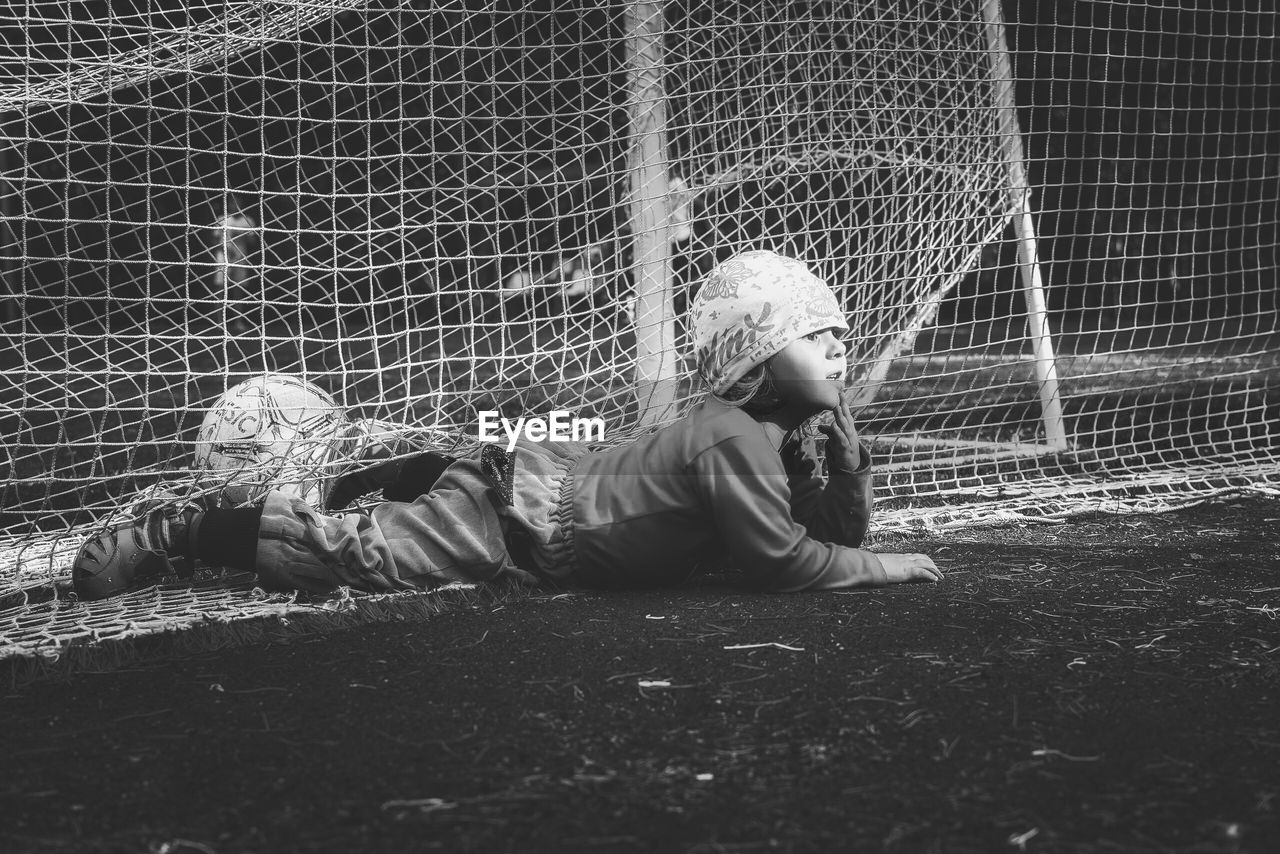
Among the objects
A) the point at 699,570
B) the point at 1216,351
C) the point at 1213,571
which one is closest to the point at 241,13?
the point at 699,570

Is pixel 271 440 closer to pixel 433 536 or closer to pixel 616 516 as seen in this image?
pixel 433 536

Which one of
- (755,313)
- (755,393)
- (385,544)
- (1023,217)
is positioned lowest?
(385,544)

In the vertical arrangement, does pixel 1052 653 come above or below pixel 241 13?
below

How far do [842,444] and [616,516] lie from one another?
486 millimetres

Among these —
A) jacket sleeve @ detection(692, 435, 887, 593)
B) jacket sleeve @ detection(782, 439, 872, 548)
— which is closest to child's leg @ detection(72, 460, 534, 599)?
jacket sleeve @ detection(692, 435, 887, 593)

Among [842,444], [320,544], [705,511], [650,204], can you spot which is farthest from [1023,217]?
[320,544]

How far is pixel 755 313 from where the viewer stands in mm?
2289

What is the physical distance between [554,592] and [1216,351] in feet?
22.0

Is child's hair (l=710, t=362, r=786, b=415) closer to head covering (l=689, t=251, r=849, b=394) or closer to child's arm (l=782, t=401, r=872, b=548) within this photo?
head covering (l=689, t=251, r=849, b=394)

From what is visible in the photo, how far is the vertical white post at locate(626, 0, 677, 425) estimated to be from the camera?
127 inches

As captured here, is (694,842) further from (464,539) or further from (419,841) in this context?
(464,539)

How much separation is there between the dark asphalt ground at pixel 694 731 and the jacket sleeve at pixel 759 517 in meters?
0.05

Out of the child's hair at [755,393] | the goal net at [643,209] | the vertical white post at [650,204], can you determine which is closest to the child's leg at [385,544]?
the goal net at [643,209]

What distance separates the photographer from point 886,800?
4.25ft
